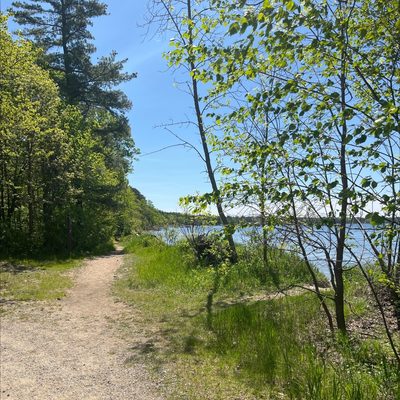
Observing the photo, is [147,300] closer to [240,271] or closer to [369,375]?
[240,271]

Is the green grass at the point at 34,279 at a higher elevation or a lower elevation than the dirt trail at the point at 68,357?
higher

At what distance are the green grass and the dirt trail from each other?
139cm

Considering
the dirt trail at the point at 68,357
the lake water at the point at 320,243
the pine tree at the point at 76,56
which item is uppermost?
the pine tree at the point at 76,56

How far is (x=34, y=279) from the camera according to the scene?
39.6 feet

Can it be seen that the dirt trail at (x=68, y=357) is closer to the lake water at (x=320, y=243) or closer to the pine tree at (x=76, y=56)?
the lake water at (x=320, y=243)

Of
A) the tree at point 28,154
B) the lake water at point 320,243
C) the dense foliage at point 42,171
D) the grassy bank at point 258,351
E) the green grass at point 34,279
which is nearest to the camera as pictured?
the grassy bank at point 258,351

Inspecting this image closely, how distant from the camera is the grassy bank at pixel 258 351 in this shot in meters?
4.01

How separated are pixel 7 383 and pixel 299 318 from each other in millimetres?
4441

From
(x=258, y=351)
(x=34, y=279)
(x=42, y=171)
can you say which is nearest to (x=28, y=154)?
(x=42, y=171)

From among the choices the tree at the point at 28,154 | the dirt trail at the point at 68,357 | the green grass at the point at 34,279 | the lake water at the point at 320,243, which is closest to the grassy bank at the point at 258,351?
the dirt trail at the point at 68,357

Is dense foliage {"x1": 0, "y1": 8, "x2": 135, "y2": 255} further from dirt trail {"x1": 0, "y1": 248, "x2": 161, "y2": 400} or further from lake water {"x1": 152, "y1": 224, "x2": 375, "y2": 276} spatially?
lake water {"x1": 152, "y1": 224, "x2": 375, "y2": 276}

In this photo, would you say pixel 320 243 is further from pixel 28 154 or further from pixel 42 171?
Result: pixel 42 171

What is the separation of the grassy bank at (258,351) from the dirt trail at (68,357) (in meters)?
0.50

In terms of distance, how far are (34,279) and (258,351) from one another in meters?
9.05
